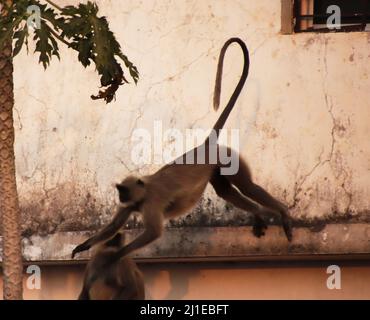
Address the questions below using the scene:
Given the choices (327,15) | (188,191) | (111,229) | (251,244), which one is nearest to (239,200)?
(251,244)

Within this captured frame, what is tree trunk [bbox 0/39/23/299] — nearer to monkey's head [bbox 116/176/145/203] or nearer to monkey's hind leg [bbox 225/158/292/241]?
monkey's head [bbox 116/176/145/203]

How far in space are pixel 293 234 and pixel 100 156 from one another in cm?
147

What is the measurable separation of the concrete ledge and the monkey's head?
0.73m

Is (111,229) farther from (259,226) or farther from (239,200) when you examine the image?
(259,226)

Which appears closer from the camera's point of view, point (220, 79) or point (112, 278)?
point (220, 79)

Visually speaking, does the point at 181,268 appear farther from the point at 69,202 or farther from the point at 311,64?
the point at 311,64

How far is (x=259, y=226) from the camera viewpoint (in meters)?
9.82

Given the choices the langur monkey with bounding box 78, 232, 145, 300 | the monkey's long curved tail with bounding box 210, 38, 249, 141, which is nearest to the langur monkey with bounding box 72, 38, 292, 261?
the monkey's long curved tail with bounding box 210, 38, 249, 141

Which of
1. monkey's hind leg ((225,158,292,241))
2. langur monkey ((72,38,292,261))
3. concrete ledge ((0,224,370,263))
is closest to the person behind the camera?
langur monkey ((72,38,292,261))

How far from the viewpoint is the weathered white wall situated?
9945 millimetres

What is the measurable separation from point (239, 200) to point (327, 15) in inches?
57.6

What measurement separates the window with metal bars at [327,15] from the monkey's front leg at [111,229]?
5.86 feet

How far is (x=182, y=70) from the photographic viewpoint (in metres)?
A: 10.3
